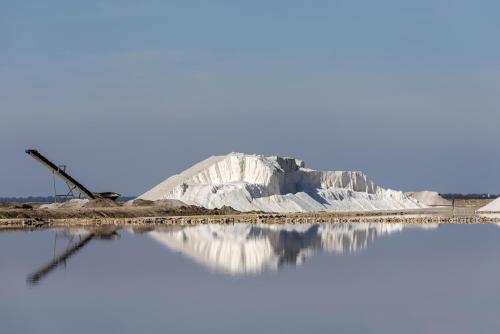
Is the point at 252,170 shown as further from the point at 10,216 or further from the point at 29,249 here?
the point at 29,249

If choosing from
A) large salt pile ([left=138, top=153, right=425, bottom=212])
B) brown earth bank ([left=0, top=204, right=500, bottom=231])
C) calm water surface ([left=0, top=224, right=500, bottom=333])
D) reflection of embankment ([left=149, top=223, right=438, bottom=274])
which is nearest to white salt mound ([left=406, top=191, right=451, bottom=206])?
large salt pile ([left=138, top=153, right=425, bottom=212])

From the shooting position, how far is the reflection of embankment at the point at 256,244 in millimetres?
20766

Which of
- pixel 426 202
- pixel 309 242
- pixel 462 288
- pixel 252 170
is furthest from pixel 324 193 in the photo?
pixel 462 288

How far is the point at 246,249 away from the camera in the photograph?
24391 mm

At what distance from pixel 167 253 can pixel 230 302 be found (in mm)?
9274

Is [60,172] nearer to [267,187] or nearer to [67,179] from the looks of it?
[67,179]

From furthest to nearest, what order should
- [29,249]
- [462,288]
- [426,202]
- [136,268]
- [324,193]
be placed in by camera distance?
[426,202]
[324,193]
[29,249]
[136,268]
[462,288]

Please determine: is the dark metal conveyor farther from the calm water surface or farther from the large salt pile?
the calm water surface

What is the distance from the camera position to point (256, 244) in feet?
86.3

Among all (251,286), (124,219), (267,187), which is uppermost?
(267,187)

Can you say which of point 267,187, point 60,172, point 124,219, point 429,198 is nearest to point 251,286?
point 124,219

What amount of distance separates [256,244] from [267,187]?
33729 millimetres

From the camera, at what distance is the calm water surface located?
1240 cm

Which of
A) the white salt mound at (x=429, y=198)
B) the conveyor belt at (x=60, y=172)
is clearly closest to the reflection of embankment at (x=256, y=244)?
the conveyor belt at (x=60, y=172)
